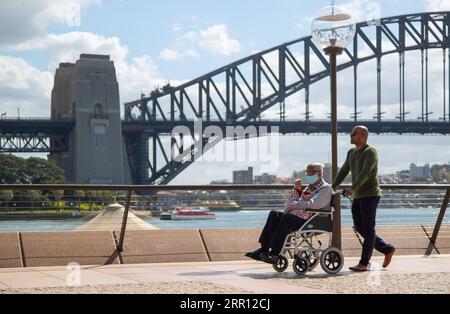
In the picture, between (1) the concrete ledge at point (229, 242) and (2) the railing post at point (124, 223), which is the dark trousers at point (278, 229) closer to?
(1) the concrete ledge at point (229, 242)

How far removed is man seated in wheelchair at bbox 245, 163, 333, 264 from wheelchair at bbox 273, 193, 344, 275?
0.13ft

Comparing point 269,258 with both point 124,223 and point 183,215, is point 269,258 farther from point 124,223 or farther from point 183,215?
point 183,215

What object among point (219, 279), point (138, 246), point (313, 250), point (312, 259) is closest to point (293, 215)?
point (313, 250)

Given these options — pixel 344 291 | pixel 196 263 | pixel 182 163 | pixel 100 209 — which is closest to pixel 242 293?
pixel 344 291

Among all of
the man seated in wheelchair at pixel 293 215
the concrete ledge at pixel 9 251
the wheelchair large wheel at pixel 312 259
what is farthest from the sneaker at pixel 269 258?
the concrete ledge at pixel 9 251

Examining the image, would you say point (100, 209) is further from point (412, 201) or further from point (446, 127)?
point (446, 127)

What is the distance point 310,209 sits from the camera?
22.3 ft

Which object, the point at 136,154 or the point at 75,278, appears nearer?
the point at 75,278

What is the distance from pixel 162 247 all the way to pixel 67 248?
85cm

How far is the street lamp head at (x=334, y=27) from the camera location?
7.84 metres

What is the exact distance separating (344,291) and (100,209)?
16.5ft

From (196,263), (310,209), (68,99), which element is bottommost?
(196,263)

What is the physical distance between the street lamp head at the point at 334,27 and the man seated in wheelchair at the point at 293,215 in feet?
4.65

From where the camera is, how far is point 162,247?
797 cm
